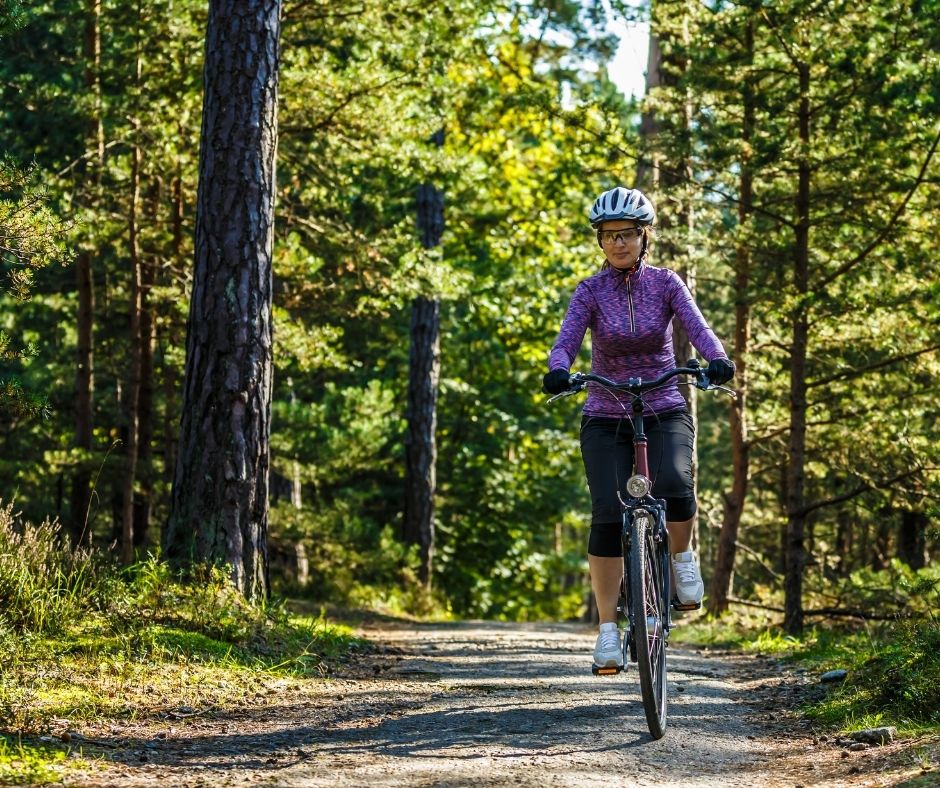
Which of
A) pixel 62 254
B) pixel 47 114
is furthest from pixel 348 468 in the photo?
pixel 62 254

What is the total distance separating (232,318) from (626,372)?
380cm

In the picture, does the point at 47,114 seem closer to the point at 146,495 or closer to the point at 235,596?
the point at 146,495

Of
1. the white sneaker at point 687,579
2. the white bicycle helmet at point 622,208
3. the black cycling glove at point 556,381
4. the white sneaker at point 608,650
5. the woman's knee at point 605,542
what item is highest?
the white bicycle helmet at point 622,208

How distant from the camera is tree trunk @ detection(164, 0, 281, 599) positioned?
8492mm

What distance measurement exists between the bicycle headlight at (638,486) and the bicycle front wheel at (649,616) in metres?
0.10

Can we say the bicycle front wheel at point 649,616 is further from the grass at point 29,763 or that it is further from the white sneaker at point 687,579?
the grass at point 29,763

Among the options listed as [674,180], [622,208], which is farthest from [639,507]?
[674,180]

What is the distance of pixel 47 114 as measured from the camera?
13680mm

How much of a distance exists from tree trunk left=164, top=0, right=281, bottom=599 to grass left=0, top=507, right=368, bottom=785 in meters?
0.42

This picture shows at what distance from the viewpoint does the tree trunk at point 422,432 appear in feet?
64.3

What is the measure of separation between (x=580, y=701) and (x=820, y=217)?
7.51 m

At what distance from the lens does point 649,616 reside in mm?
5629

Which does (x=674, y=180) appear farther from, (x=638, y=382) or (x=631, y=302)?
(x=638, y=382)

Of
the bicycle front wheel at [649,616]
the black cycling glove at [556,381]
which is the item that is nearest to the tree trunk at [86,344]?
the black cycling glove at [556,381]
